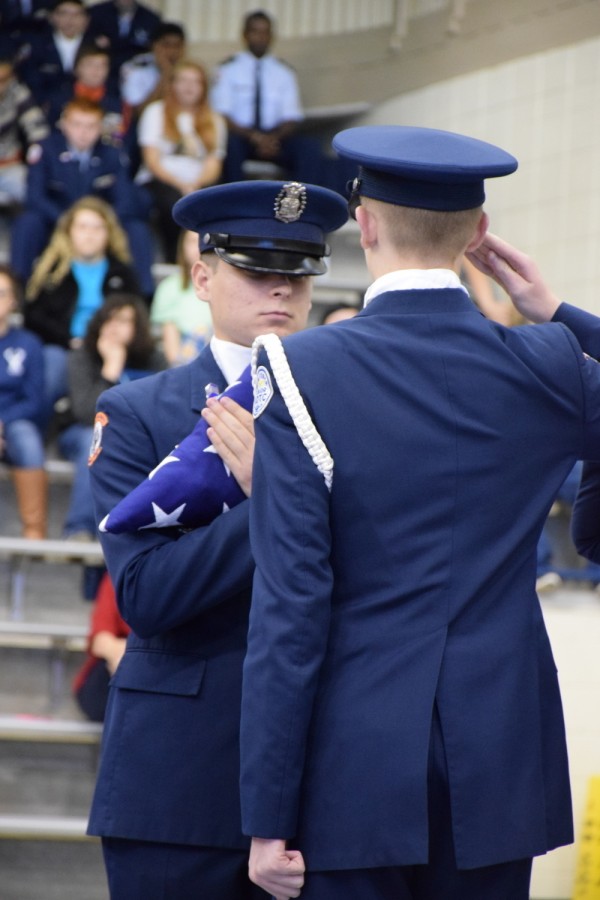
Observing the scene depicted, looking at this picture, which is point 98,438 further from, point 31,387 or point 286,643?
point 31,387

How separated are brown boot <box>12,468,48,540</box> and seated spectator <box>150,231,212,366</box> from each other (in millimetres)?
850

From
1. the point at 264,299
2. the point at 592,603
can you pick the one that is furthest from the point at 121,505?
the point at 592,603

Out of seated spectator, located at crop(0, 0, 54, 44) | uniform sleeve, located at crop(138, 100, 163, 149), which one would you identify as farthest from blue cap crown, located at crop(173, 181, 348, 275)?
seated spectator, located at crop(0, 0, 54, 44)

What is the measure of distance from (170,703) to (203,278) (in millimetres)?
638

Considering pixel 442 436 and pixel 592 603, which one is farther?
pixel 592 603

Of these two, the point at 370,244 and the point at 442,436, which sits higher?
the point at 370,244

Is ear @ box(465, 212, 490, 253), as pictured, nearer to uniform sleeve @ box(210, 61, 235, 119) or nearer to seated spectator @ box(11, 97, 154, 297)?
seated spectator @ box(11, 97, 154, 297)

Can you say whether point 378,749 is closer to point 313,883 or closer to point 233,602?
point 313,883

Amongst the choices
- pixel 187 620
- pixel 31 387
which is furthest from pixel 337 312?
pixel 187 620

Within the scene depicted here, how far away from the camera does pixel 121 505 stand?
5.81 ft

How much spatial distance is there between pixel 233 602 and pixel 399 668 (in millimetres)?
434

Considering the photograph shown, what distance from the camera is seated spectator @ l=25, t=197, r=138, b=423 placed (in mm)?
5613

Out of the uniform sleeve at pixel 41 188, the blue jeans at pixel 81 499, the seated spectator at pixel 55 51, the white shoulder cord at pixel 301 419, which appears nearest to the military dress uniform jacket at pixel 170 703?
the white shoulder cord at pixel 301 419

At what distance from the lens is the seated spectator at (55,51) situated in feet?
24.0
